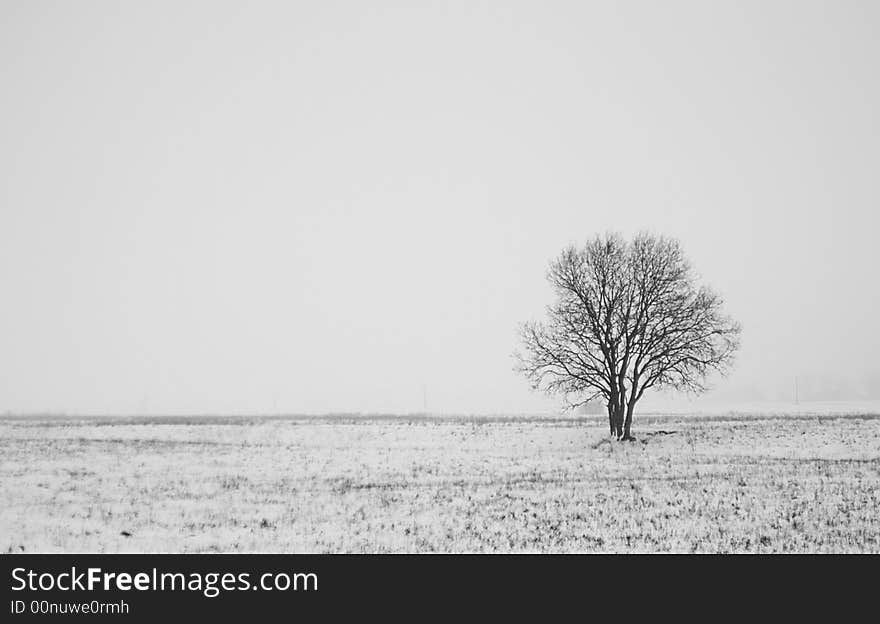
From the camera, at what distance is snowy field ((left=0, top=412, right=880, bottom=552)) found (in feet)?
48.8

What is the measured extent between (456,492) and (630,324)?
821 inches

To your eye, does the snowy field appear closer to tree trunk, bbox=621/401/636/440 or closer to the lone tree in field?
tree trunk, bbox=621/401/636/440

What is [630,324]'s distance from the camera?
3838 cm

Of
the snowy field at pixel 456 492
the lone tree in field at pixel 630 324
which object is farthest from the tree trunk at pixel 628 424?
the snowy field at pixel 456 492

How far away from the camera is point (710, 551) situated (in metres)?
13.4

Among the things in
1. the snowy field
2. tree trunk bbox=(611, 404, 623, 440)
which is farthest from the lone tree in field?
the snowy field

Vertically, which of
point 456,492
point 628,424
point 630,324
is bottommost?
point 456,492

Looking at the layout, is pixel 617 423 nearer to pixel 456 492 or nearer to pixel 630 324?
pixel 630 324

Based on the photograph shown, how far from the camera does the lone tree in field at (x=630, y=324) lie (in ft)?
123

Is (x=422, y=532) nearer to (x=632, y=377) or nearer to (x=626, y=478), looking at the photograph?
(x=626, y=478)

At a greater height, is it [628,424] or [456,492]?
[628,424]

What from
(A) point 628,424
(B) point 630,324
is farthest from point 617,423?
(B) point 630,324

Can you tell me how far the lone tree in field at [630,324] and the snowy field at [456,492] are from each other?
3518mm
